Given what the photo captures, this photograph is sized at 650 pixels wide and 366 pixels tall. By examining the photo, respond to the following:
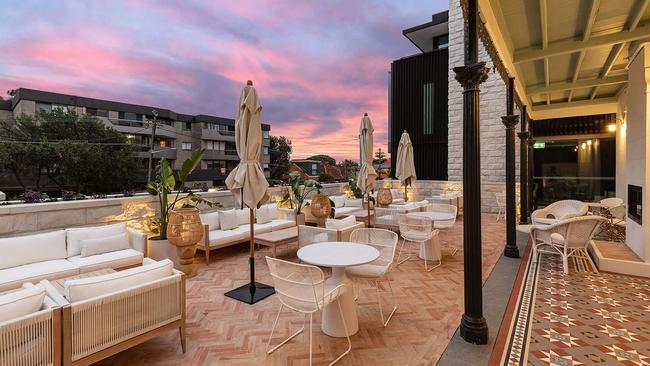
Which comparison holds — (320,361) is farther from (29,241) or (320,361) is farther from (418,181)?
(418,181)

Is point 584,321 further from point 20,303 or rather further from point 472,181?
point 20,303

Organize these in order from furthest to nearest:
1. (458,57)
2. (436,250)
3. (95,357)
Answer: (458,57) → (436,250) → (95,357)

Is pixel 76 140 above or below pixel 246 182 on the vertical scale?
above

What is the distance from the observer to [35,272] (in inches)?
142

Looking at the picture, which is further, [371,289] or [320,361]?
[371,289]

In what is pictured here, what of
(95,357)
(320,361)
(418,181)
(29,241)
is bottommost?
(320,361)

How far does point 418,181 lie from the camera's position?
12.8 m

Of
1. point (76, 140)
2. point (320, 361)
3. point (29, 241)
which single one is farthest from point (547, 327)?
point (76, 140)

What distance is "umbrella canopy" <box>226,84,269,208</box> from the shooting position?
12.6ft

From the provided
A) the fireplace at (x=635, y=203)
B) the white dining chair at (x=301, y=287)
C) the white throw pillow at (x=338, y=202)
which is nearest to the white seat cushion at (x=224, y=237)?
the white dining chair at (x=301, y=287)

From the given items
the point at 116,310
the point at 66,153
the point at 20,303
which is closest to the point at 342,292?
the point at 116,310

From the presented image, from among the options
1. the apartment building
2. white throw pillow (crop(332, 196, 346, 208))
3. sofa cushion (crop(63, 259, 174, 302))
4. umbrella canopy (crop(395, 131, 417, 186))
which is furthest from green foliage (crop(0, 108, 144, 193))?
sofa cushion (crop(63, 259, 174, 302))

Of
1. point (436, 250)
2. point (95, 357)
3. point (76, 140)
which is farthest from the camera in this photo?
point (76, 140)

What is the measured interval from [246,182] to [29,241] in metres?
3.05
